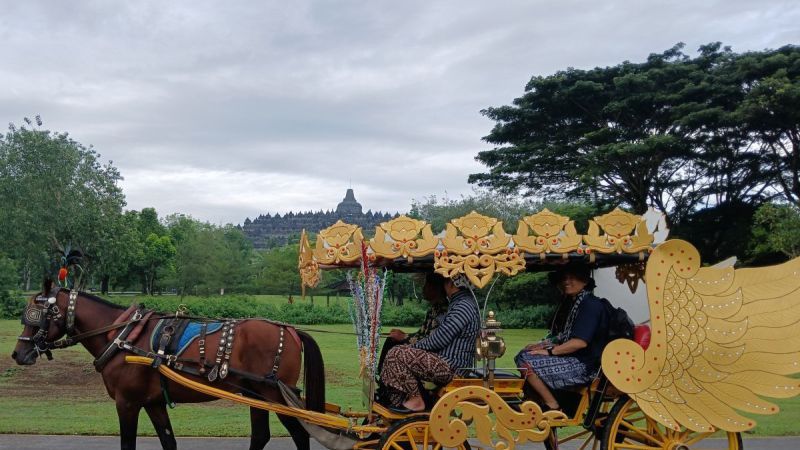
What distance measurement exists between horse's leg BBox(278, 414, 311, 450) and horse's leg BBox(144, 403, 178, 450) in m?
0.99

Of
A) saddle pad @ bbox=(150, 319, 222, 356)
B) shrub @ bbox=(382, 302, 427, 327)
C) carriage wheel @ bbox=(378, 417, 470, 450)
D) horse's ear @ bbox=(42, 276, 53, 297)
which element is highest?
horse's ear @ bbox=(42, 276, 53, 297)

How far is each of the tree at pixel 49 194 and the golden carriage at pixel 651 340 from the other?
18882mm

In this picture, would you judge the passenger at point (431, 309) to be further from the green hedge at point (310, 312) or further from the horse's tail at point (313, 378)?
the green hedge at point (310, 312)

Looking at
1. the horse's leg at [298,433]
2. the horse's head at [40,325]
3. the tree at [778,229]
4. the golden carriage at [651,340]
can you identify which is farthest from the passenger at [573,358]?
the tree at [778,229]

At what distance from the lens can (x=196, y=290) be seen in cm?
4122

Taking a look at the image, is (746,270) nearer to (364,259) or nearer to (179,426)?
(364,259)

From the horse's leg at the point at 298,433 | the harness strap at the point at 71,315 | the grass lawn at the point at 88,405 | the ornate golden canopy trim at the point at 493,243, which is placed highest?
the ornate golden canopy trim at the point at 493,243

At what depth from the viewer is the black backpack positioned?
574 cm

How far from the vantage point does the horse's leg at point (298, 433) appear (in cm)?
626

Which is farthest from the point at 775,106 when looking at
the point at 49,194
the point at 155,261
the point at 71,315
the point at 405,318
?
the point at 155,261

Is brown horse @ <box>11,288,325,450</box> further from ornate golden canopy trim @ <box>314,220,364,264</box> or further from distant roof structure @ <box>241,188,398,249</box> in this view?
distant roof structure @ <box>241,188,398,249</box>

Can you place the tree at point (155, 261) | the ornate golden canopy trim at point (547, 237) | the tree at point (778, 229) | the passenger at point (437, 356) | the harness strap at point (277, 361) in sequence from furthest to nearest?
the tree at point (155, 261) → the tree at point (778, 229) → the harness strap at point (277, 361) → the passenger at point (437, 356) → the ornate golden canopy trim at point (547, 237)

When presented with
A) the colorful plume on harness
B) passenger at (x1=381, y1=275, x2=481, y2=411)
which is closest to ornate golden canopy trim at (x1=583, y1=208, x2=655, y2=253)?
passenger at (x1=381, y1=275, x2=481, y2=411)

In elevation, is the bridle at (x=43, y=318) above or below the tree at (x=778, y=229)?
below
